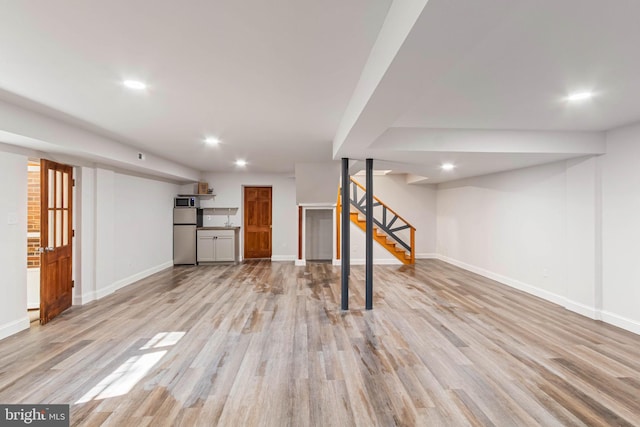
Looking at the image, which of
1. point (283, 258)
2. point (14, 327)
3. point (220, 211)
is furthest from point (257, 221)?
point (14, 327)

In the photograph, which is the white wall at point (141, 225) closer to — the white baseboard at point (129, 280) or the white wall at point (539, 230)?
the white baseboard at point (129, 280)

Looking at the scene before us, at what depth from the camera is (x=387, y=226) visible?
833 cm

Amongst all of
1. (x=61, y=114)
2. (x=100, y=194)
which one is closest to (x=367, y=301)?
(x=61, y=114)

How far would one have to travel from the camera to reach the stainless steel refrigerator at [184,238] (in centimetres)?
784

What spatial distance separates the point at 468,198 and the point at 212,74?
22.2 feet

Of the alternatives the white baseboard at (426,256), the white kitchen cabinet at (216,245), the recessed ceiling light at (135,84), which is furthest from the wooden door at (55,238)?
the white baseboard at (426,256)

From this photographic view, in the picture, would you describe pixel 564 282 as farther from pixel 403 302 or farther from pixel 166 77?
pixel 166 77

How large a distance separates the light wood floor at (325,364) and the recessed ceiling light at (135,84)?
2484mm

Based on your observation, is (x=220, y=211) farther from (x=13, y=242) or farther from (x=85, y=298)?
(x=13, y=242)

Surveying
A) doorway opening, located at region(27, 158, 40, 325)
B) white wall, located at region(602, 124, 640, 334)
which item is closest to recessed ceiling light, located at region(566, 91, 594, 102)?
white wall, located at region(602, 124, 640, 334)

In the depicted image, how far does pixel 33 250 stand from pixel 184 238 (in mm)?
3413

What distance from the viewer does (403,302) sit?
4730mm

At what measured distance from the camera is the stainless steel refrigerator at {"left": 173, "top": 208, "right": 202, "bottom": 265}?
7.84 meters

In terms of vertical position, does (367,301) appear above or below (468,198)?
below
